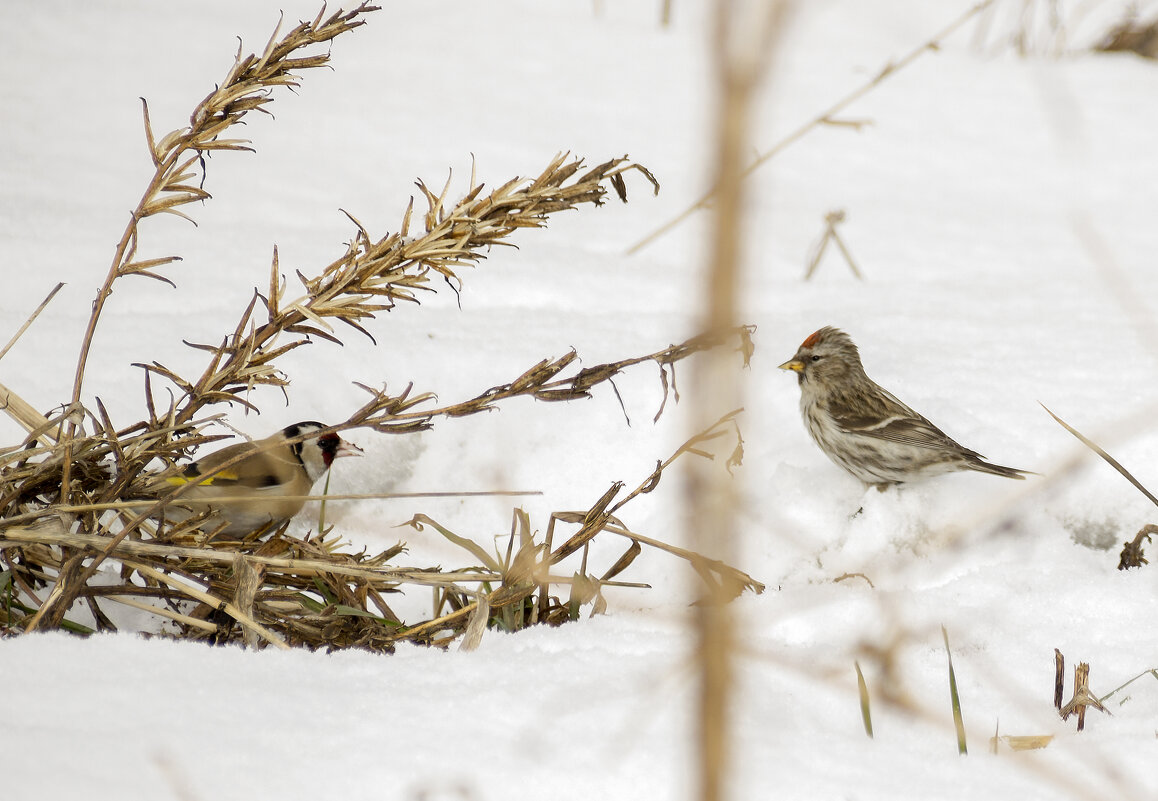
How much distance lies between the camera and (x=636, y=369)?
10.6 feet

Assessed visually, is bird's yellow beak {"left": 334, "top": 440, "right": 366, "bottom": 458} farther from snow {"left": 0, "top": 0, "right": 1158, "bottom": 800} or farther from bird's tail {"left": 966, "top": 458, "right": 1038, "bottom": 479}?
bird's tail {"left": 966, "top": 458, "right": 1038, "bottom": 479}

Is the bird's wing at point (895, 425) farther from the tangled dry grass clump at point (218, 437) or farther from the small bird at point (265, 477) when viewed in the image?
the small bird at point (265, 477)

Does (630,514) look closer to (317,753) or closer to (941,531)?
(941,531)

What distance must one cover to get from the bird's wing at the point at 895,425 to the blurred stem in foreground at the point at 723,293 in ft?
7.62

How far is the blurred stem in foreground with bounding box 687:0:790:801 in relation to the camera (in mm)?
521

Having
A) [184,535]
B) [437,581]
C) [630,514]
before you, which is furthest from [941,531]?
[184,535]

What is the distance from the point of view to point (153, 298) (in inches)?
139

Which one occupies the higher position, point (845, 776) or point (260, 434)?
point (260, 434)

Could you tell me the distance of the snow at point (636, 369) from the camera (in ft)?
4.77

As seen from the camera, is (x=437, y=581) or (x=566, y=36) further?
(x=566, y=36)

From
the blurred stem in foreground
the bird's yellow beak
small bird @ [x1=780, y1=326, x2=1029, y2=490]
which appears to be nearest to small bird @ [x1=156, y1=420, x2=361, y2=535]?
the bird's yellow beak

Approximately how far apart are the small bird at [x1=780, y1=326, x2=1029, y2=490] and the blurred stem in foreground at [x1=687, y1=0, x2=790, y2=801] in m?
2.31

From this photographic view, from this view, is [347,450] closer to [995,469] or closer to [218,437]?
[218,437]

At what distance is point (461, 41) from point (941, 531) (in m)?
4.30
